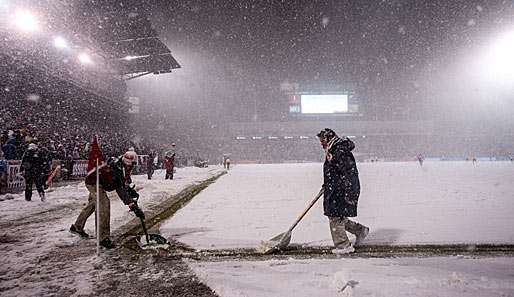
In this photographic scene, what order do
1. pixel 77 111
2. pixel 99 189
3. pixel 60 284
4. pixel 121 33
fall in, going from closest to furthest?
pixel 60 284 < pixel 99 189 < pixel 121 33 < pixel 77 111

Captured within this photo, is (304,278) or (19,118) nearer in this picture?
(304,278)

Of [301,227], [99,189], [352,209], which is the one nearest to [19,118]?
[99,189]

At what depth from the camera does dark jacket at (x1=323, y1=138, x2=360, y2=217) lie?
15.1ft

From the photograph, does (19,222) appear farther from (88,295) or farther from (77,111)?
(77,111)

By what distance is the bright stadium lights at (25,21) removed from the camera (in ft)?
62.3

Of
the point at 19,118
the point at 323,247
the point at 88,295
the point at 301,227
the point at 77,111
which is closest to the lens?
the point at 88,295

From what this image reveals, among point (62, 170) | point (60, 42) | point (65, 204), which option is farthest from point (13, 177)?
point (60, 42)

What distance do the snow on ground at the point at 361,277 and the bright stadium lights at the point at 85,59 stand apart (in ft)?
92.2

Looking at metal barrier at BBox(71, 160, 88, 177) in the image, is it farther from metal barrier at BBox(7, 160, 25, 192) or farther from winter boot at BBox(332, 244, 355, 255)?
winter boot at BBox(332, 244, 355, 255)

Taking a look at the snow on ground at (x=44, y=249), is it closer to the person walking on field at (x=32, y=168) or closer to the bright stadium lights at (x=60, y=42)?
the person walking on field at (x=32, y=168)

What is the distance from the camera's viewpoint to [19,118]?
64.9ft

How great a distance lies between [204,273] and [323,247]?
6.00 ft

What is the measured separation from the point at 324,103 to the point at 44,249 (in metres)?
57.2

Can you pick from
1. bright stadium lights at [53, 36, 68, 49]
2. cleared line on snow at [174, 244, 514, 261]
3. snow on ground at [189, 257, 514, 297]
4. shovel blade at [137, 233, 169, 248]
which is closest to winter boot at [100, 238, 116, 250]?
shovel blade at [137, 233, 169, 248]
